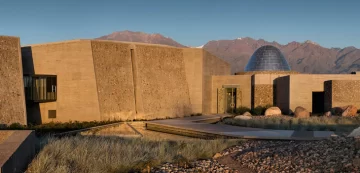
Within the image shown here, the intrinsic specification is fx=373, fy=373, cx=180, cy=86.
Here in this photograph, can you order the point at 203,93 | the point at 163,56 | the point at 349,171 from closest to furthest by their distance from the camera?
the point at 349,171
the point at 163,56
the point at 203,93

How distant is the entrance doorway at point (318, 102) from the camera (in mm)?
29453

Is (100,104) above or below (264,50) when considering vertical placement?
below

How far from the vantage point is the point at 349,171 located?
6938mm

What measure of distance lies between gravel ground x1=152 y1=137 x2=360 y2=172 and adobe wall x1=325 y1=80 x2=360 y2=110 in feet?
58.3

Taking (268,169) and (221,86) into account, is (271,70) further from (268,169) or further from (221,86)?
(268,169)

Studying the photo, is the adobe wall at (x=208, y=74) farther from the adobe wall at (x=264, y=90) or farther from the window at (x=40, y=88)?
the window at (x=40, y=88)

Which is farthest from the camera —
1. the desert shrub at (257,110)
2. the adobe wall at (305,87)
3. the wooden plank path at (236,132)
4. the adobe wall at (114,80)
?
the desert shrub at (257,110)

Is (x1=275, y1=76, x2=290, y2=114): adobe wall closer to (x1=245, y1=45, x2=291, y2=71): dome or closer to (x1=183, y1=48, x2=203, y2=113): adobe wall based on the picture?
(x1=183, y1=48, x2=203, y2=113): adobe wall

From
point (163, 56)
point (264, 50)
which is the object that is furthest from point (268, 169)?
point (264, 50)

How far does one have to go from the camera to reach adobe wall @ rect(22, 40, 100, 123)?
2280 centimetres

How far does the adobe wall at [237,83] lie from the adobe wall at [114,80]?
8.57 meters

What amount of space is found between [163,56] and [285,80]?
928 cm

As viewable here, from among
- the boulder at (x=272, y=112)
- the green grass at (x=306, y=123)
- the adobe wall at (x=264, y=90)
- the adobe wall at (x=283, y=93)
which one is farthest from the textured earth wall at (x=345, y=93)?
the adobe wall at (x=264, y=90)

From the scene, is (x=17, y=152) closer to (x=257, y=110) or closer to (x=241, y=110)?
(x=257, y=110)
